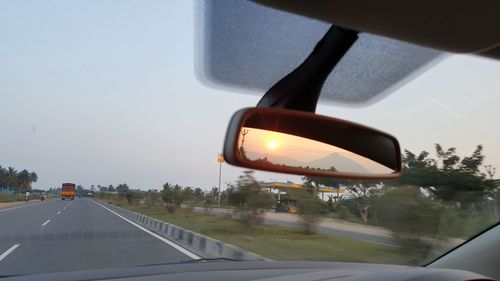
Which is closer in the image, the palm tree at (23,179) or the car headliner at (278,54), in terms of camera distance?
the car headliner at (278,54)

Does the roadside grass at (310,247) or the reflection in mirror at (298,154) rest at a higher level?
the reflection in mirror at (298,154)

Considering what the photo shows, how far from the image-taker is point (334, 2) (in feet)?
9.55

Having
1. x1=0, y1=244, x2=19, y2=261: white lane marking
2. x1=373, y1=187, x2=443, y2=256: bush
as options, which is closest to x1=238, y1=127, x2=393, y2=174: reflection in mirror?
x1=373, y1=187, x2=443, y2=256: bush

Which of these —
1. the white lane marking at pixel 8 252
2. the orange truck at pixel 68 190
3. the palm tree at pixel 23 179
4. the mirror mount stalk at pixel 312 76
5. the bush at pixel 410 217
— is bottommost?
the white lane marking at pixel 8 252

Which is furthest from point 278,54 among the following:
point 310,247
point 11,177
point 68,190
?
point 11,177

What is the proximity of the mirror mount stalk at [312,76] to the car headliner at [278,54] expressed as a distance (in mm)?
79

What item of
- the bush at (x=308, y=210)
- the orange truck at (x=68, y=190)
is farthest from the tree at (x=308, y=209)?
the orange truck at (x=68, y=190)

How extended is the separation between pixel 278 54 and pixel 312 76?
29cm

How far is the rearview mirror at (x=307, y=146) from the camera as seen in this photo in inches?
116

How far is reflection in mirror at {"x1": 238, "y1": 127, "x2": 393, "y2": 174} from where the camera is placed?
9.86 ft

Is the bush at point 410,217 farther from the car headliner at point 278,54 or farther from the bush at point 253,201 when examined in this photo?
the bush at point 253,201

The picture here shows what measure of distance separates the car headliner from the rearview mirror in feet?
1.78

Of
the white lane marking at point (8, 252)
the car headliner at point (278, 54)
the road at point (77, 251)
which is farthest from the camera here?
the white lane marking at point (8, 252)

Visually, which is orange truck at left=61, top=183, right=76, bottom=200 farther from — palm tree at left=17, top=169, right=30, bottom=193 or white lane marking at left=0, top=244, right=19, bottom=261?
white lane marking at left=0, top=244, right=19, bottom=261
